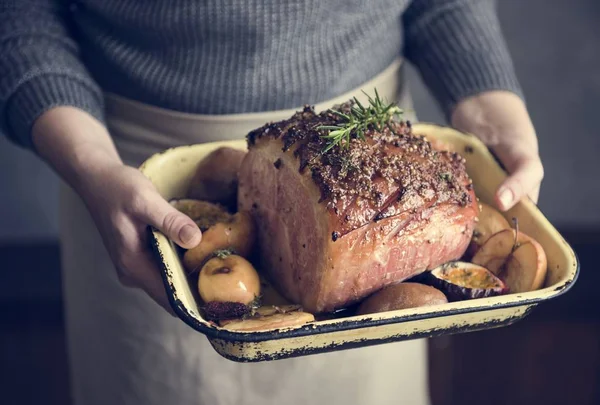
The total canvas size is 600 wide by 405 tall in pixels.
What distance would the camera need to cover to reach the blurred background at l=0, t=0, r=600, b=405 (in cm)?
285

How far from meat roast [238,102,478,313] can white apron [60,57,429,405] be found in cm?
42

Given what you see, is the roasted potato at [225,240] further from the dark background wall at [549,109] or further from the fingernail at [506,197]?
the dark background wall at [549,109]

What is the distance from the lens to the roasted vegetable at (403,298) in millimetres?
1236

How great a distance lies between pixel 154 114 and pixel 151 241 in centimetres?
47

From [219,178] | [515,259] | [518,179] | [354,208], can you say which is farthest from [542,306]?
[354,208]

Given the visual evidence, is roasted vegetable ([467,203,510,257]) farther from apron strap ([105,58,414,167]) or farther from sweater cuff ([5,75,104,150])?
sweater cuff ([5,75,104,150])

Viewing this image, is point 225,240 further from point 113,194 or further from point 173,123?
point 173,123

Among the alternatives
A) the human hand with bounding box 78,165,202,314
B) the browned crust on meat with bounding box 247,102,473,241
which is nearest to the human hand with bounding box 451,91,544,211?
the browned crust on meat with bounding box 247,102,473,241

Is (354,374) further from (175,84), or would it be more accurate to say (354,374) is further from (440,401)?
(440,401)

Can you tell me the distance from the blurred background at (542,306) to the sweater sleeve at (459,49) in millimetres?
985

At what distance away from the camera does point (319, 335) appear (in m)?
1.15

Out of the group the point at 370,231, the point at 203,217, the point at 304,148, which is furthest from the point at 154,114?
the point at 370,231

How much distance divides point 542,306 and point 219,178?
1.90 m

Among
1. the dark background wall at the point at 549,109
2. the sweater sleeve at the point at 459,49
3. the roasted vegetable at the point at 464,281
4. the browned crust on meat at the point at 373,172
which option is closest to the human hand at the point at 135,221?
the browned crust on meat at the point at 373,172
